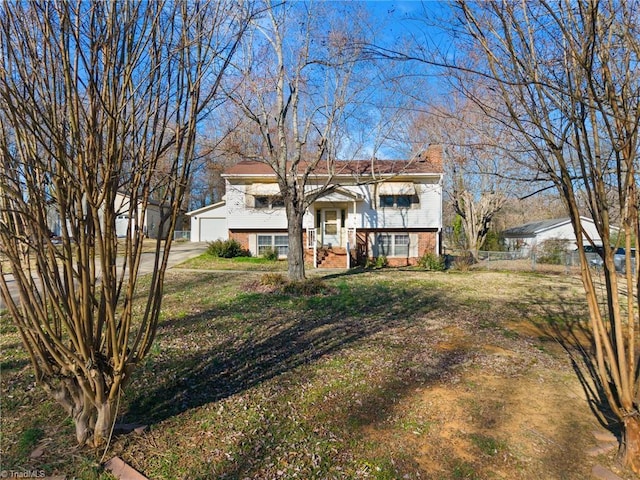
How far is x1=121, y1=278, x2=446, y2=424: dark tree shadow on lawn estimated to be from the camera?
3.68m

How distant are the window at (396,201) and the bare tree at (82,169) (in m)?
16.8

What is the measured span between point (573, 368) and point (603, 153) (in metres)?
3.06

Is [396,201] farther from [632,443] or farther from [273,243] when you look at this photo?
[632,443]

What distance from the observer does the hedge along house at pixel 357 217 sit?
727 inches

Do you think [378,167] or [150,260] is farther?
[378,167]

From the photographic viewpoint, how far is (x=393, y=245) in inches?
750

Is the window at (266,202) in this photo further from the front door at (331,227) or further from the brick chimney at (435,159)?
the brick chimney at (435,159)

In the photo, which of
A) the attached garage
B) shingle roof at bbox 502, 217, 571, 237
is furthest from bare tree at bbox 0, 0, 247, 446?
shingle roof at bbox 502, 217, 571, 237

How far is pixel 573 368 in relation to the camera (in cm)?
467

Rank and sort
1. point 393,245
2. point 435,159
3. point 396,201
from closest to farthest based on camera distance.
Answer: point 396,201 < point 393,245 < point 435,159

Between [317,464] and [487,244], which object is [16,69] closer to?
[317,464]

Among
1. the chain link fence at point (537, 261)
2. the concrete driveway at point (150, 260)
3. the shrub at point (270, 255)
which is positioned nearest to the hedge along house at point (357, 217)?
the shrub at point (270, 255)

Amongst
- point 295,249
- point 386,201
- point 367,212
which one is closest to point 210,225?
point 367,212

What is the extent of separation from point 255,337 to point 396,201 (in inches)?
572
